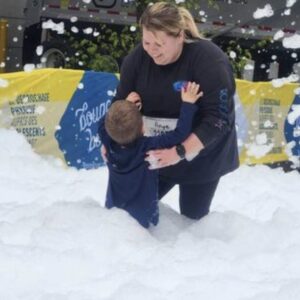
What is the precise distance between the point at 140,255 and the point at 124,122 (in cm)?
62

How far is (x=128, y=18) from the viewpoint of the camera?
34.8 feet

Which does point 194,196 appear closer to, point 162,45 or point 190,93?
point 190,93

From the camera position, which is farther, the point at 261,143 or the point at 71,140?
the point at 261,143

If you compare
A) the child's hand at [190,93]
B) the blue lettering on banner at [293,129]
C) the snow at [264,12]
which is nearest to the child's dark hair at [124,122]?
the child's hand at [190,93]

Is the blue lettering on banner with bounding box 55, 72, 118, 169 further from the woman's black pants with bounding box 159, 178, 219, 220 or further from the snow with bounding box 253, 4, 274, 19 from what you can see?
the snow with bounding box 253, 4, 274, 19

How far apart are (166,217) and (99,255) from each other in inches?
27.4

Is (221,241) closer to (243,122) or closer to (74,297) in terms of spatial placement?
(74,297)

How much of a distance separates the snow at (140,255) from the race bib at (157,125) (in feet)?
1.41

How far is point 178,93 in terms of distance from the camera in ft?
10.4

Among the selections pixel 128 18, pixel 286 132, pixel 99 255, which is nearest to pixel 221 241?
pixel 99 255

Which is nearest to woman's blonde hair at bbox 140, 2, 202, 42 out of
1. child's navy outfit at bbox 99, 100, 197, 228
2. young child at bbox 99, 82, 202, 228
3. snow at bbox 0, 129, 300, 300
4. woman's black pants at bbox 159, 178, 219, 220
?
young child at bbox 99, 82, 202, 228

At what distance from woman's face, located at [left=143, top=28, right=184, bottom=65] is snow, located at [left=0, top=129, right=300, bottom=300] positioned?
0.79 meters

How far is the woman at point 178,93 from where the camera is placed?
121 inches

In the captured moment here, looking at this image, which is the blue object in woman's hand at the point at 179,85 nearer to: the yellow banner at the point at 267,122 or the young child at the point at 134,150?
the young child at the point at 134,150
